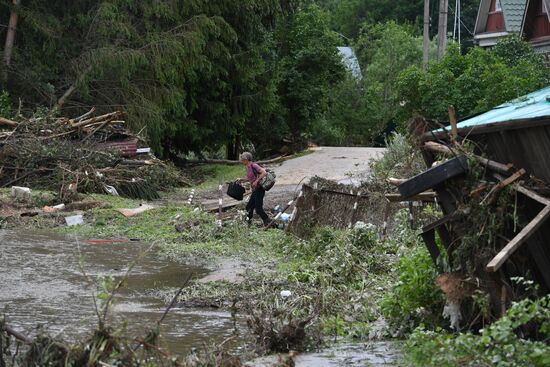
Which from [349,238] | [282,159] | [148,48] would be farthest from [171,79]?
[349,238]

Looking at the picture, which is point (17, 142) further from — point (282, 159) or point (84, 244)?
point (282, 159)

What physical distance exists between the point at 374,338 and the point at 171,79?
22399mm

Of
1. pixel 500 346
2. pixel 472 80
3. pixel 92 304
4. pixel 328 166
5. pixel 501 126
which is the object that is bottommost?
pixel 328 166

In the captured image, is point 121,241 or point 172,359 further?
point 121,241

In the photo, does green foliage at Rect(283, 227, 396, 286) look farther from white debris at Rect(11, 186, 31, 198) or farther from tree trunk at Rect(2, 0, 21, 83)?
tree trunk at Rect(2, 0, 21, 83)

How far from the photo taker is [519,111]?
365 inches

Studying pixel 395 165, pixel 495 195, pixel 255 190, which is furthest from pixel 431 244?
pixel 395 165

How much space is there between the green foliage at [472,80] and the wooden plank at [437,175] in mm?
13283

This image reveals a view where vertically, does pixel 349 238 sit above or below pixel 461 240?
below

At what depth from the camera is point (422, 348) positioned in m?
8.10

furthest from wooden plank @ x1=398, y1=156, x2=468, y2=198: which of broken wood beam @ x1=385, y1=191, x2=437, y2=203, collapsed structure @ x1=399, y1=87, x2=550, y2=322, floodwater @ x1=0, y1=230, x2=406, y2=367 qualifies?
floodwater @ x1=0, y1=230, x2=406, y2=367

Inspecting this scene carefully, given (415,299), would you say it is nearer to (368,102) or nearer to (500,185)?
(500,185)

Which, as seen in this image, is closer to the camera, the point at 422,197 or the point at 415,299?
the point at 415,299

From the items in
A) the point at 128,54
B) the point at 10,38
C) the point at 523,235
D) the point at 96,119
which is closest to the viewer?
the point at 523,235
